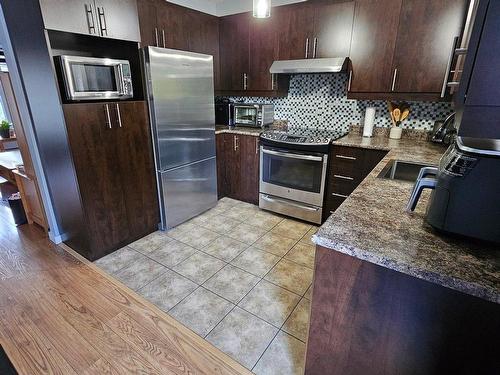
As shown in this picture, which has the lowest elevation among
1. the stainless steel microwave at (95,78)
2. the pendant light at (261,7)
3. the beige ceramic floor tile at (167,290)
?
the beige ceramic floor tile at (167,290)

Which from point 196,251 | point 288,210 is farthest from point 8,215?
point 288,210

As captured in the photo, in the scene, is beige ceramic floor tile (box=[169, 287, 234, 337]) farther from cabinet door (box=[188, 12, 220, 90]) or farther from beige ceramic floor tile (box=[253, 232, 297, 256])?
cabinet door (box=[188, 12, 220, 90])

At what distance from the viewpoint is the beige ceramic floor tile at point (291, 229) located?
2.75 meters

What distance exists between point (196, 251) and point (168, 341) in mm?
940

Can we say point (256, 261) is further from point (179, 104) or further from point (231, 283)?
point (179, 104)

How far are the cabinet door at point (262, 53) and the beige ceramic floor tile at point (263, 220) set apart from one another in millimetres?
1455

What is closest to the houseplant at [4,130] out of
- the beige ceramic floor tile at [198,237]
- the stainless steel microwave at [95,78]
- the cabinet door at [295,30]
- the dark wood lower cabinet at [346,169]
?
the stainless steel microwave at [95,78]

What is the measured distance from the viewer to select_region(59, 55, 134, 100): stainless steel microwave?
1886mm

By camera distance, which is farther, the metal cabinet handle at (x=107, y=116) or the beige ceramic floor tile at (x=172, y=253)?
the beige ceramic floor tile at (x=172, y=253)

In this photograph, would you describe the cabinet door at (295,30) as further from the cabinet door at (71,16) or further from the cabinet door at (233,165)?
the cabinet door at (71,16)

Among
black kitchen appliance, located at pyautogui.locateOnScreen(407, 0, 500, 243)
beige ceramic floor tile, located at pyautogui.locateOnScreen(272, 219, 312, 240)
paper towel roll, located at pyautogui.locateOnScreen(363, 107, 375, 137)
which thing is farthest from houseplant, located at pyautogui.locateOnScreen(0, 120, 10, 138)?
black kitchen appliance, located at pyautogui.locateOnScreen(407, 0, 500, 243)

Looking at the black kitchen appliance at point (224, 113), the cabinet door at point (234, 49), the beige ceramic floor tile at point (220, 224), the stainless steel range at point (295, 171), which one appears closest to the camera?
the stainless steel range at point (295, 171)

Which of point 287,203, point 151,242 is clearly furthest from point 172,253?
point 287,203

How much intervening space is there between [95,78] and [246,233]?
186 cm
